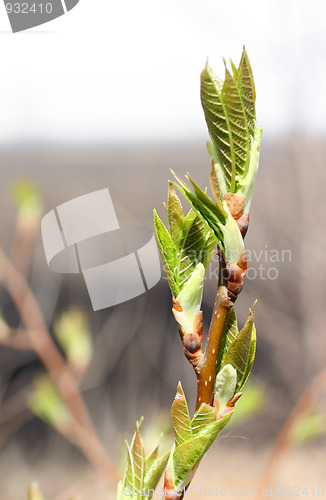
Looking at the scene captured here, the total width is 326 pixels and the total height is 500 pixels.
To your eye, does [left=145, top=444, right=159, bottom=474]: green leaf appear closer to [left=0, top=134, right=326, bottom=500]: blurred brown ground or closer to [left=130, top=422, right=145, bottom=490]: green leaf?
[left=130, top=422, right=145, bottom=490]: green leaf

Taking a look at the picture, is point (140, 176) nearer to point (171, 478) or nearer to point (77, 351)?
point (77, 351)

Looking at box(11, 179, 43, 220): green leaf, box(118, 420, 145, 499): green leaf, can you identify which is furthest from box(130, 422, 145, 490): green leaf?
box(11, 179, 43, 220): green leaf

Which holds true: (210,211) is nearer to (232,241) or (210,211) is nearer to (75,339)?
(232,241)

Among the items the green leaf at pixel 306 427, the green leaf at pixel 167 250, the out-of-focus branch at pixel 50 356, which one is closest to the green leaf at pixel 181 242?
the green leaf at pixel 167 250

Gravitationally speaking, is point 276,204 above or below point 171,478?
below

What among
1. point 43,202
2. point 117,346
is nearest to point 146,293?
point 117,346

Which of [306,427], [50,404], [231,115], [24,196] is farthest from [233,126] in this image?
[306,427]

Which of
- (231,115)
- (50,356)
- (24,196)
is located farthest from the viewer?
(50,356)
